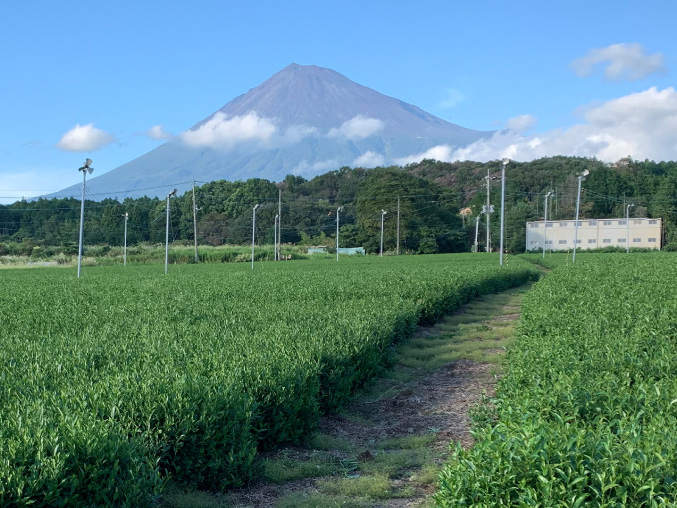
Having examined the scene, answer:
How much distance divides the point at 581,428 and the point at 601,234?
3532 inches

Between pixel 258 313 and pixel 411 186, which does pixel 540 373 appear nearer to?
pixel 258 313

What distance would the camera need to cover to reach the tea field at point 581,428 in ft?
12.7

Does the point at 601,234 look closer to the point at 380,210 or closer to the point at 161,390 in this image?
the point at 380,210

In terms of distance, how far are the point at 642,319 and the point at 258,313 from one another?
743 centimetres

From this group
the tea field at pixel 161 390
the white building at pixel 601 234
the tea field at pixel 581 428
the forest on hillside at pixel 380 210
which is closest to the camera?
the tea field at pixel 581 428

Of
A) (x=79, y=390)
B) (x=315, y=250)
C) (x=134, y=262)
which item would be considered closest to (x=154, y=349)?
(x=79, y=390)

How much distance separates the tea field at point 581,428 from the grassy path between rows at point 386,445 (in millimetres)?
1115

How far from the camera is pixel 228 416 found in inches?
246

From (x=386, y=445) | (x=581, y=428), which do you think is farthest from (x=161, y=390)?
→ (x=581, y=428)

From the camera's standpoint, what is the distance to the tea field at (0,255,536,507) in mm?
4695

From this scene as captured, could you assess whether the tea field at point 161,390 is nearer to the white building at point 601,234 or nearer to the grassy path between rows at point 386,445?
the grassy path between rows at point 386,445

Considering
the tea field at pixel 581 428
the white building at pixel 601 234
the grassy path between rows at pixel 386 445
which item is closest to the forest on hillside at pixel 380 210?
the white building at pixel 601 234

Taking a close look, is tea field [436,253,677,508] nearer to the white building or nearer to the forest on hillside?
the white building

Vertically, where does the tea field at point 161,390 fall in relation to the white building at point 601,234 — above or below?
below
